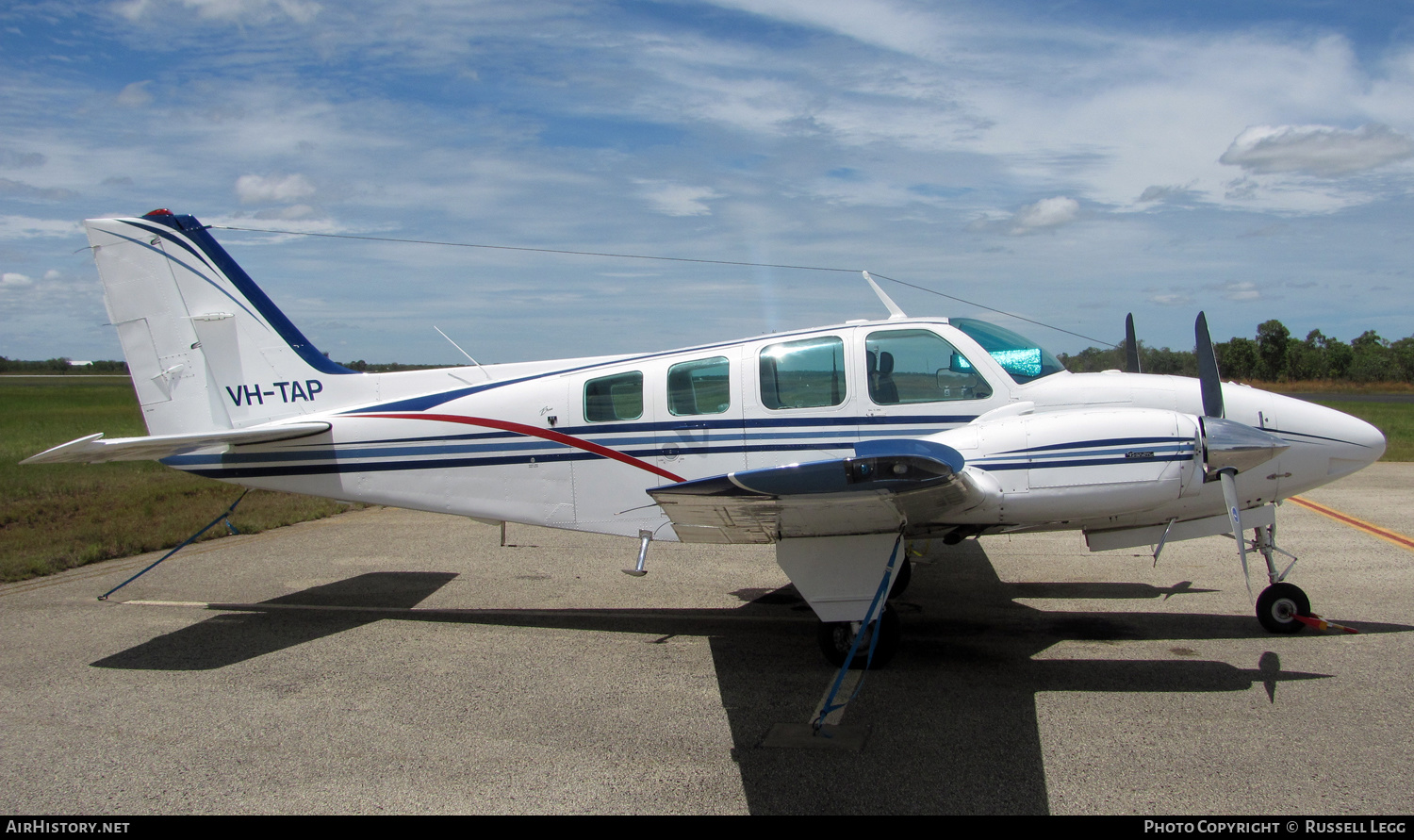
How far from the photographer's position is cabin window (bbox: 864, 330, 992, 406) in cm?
626

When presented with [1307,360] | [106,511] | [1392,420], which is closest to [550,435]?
[106,511]

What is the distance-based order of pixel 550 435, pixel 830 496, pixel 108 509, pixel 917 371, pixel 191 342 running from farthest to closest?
pixel 108 509, pixel 191 342, pixel 550 435, pixel 917 371, pixel 830 496

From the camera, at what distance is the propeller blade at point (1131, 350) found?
777cm

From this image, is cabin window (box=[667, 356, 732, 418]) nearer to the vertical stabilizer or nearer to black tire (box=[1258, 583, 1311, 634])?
the vertical stabilizer

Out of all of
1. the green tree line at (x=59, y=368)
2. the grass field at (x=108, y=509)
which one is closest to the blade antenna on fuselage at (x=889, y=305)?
the grass field at (x=108, y=509)

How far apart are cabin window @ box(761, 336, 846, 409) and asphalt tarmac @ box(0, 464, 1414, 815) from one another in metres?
1.95

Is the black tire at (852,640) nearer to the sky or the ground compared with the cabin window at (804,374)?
nearer to the ground

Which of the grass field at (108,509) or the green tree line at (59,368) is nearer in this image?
the grass field at (108,509)

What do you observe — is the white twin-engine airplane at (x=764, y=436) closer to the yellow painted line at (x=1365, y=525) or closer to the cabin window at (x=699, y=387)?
the cabin window at (x=699, y=387)

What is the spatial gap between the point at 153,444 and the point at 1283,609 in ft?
29.4

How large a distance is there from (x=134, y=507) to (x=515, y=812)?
1234cm

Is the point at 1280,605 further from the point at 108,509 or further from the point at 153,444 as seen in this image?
the point at 108,509

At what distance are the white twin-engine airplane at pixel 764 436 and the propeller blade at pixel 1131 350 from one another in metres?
1.50

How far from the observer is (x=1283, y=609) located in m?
6.34
